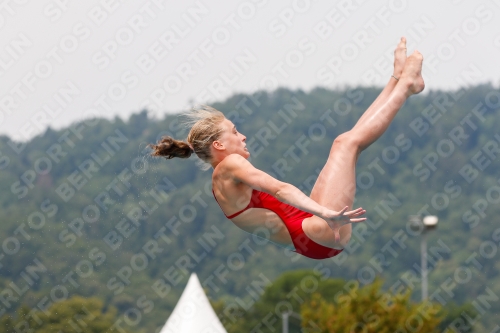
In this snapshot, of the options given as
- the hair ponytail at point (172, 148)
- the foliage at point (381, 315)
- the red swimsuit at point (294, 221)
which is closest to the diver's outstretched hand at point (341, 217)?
the red swimsuit at point (294, 221)

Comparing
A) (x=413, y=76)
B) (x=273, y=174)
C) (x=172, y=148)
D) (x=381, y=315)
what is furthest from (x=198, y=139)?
(x=273, y=174)

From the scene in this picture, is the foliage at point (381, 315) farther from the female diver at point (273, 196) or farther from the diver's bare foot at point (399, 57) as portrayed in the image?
the female diver at point (273, 196)

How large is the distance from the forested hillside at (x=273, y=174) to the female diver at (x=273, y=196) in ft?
94.2

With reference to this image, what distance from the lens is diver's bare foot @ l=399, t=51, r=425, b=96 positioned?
686cm

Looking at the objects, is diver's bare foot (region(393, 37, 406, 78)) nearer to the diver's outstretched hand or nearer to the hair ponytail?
the diver's outstretched hand

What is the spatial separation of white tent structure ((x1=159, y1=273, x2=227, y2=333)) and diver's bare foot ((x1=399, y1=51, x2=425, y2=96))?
853cm

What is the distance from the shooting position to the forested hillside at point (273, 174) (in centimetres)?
4109

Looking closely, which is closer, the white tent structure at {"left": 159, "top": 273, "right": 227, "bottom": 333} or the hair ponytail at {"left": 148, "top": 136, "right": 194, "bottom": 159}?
the hair ponytail at {"left": 148, "top": 136, "right": 194, "bottom": 159}

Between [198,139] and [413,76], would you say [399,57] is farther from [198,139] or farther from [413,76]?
[198,139]

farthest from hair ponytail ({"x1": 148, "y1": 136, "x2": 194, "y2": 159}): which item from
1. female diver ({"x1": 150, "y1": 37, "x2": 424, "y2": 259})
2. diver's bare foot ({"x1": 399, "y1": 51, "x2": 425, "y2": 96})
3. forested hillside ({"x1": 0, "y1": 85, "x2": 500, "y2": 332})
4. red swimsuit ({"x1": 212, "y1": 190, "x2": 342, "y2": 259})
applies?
forested hillside ({"x1": 0, "y1": 85, "x2": 500, "y2": 332})

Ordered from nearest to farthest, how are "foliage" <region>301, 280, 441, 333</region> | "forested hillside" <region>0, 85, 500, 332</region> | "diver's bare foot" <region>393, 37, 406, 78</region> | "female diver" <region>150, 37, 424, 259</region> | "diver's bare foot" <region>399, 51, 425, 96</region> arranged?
"female diver" <region>150, 37, 424, 259</region> → "diver's bare foot" <region>399, 51, 425, 96</region> → "diver's bare foot" <region>393, 37, 406, 78</region> → "foliage" <region>301, 280, 441, 333</region> → "forested hillside" <region>0, 85, 500, 332</region>

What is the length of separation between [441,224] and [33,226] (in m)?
28.3

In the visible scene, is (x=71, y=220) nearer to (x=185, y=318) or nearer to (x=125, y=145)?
(x=125, y=145)

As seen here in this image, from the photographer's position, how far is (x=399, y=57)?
23.1 feet
